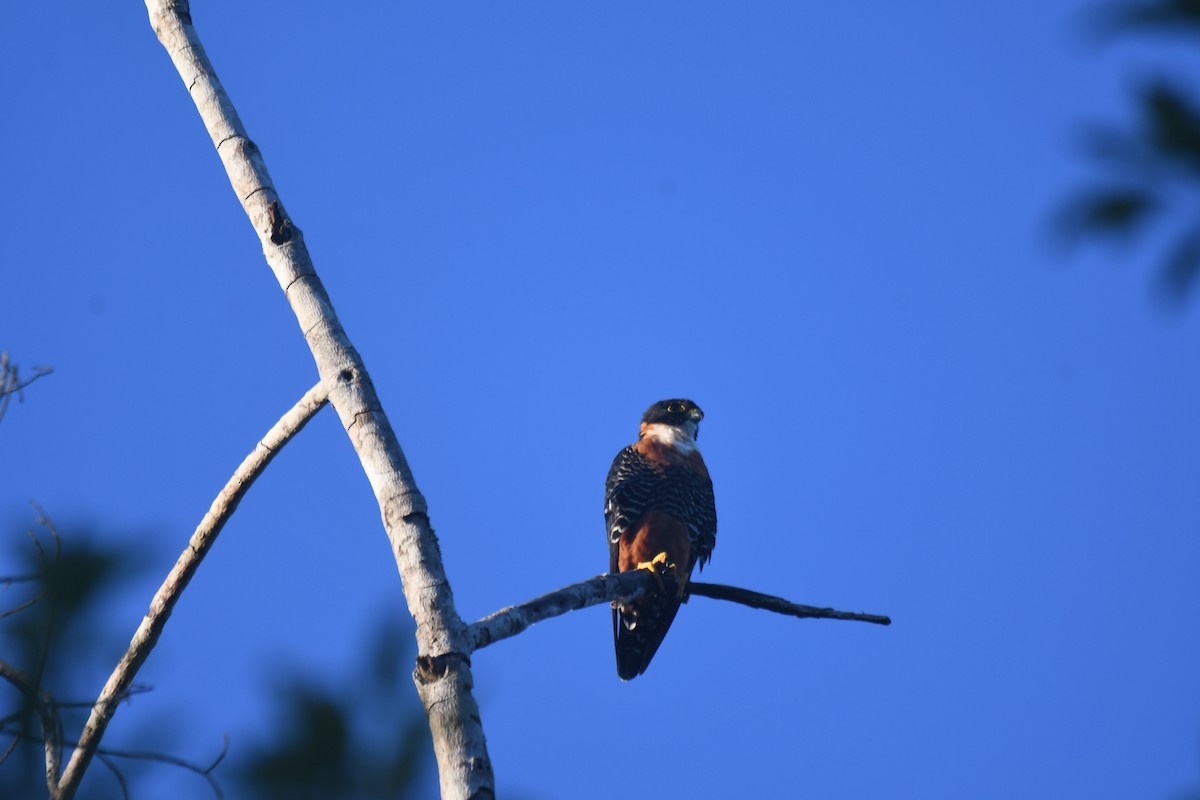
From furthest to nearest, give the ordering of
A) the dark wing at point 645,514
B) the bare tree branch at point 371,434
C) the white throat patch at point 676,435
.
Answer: the white throat patch at point 676,435
the dark wing at point 645,514
the bare tree branch at point 371,434

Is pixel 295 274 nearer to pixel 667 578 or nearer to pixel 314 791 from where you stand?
pixel 314 791

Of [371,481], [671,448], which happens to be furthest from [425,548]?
[671,448]

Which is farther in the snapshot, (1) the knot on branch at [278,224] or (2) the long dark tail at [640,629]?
(2) the long dark tail at [640,629]

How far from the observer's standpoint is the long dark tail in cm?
648

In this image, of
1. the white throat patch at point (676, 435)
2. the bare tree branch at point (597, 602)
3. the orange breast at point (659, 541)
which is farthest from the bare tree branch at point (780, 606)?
the white throat patch at point (676, 435)

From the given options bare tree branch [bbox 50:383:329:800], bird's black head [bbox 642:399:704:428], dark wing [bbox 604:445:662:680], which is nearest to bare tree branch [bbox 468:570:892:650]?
bare tree branch [bbox 50:383:329:800]

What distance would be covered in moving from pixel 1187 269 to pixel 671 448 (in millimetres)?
6552

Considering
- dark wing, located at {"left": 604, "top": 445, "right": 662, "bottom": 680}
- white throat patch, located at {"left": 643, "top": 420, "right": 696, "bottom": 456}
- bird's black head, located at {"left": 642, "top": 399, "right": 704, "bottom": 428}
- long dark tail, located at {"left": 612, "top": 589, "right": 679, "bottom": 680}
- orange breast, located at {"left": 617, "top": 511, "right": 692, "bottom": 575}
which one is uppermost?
bird's black head, located at {"left": 642, "top": 399, "right": 704, "bottom": 428}

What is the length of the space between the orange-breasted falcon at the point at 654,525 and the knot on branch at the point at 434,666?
3.37 meters

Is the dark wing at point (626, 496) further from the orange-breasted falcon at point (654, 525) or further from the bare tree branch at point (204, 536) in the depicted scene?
the bare tree branch at point (204, 536)

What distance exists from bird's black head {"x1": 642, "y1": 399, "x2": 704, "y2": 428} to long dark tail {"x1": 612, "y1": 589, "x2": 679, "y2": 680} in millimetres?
2050

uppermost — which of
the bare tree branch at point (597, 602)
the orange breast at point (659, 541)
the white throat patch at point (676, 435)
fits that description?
the white throat patch at point (676, 435)

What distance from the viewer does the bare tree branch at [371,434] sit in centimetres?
288

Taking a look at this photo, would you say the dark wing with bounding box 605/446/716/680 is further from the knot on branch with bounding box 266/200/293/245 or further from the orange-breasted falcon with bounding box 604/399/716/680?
the knot on branch with bounding box 266/200/293/245
